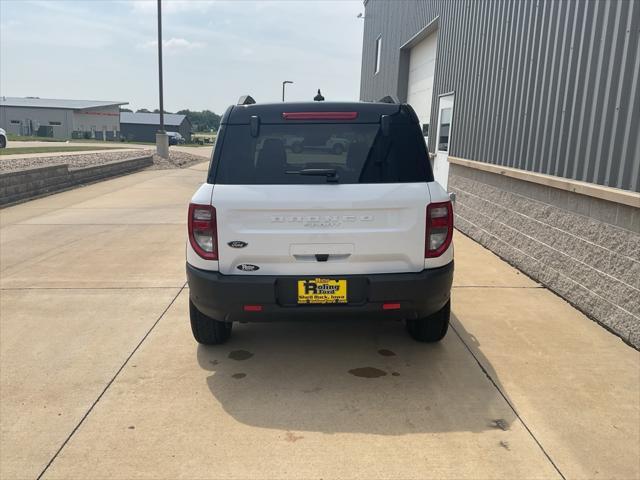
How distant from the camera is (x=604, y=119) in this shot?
488 centimetres

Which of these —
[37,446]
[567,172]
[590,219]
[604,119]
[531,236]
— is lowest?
[37,446]

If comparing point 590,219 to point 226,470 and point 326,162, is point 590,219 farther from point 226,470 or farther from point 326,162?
point 226,470

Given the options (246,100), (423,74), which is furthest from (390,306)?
(423,74)

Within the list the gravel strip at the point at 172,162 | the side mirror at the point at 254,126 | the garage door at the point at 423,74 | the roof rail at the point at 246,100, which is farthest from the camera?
the gravel strip at the point at 172,162

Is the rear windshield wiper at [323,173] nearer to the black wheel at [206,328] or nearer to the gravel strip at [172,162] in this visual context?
the black wheel at [206,328]

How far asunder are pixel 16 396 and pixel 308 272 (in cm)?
212

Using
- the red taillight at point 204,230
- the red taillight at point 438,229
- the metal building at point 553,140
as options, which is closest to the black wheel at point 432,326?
the red taillight at point 438,229

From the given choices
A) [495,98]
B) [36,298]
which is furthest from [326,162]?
[495,98]

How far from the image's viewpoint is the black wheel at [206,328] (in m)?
4.05

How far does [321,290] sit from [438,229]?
2.91ft

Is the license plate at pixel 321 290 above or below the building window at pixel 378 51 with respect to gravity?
below

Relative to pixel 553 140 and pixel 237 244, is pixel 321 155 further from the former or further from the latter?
pixel 553 140

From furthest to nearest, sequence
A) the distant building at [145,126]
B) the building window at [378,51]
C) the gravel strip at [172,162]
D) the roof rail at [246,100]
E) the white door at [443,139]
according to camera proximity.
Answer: the distant building at [145,126] → the gravel strip at [172,162] → the building window at [378,51] → the white door at [443,139] → the roof rail at [246,100]

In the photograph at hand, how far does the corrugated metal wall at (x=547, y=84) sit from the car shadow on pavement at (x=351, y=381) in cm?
234
